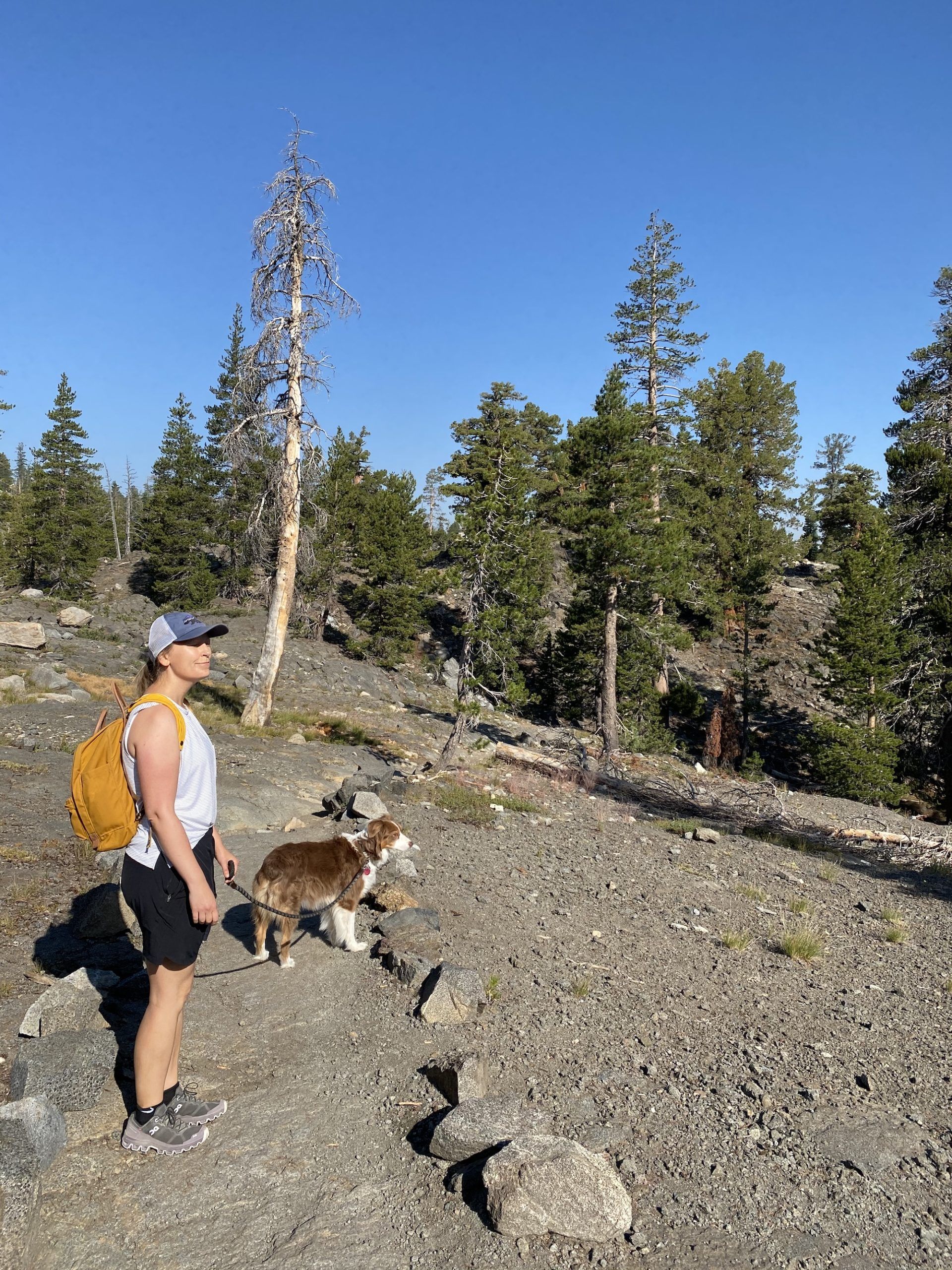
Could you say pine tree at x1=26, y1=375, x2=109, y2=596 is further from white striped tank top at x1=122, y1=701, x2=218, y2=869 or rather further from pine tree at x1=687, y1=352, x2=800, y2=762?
white striped tank top at x1=122, y1=701, x2=218, y2=869

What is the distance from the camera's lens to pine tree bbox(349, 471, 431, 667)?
125 feet

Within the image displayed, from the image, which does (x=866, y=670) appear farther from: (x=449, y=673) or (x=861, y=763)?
(x=449, y=673)

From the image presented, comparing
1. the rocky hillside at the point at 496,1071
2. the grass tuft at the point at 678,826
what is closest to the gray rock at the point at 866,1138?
the rocky hillside at the point at 496,1071

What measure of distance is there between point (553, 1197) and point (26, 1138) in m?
2.23

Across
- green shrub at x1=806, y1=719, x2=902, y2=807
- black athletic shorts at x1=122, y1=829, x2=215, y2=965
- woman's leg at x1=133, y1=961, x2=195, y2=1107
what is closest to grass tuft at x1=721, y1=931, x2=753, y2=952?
woman's leg at x1=133, y1=961, x2=195, y2=1107

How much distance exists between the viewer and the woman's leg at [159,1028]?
3.27 meters

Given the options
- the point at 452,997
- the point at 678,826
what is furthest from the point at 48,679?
the point at 452,997

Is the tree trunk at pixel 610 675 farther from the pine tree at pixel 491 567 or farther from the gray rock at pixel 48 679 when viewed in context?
the gray rock at pixel 48 679

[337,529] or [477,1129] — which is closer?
[477,1129]

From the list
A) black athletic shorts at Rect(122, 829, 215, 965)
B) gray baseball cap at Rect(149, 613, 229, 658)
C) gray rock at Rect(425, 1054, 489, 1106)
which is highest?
gray baseball cap at Rect(149, 613, 229, 658)

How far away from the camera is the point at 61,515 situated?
154 feet

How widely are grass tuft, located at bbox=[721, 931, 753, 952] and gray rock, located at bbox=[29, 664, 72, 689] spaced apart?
1488cm

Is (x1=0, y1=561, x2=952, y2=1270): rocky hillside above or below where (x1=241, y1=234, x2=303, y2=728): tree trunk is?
below

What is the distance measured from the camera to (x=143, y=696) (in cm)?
322
